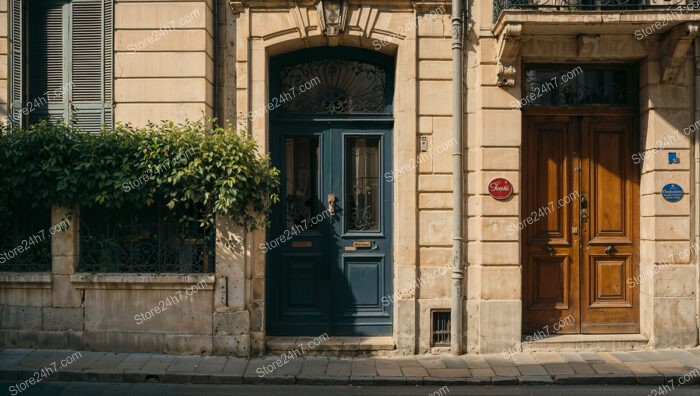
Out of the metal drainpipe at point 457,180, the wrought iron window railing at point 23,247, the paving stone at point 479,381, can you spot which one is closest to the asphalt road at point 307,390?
the paving stone at point 479,381

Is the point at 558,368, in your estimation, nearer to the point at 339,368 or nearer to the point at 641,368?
the point at 641,368

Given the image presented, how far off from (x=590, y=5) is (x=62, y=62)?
7371 mm

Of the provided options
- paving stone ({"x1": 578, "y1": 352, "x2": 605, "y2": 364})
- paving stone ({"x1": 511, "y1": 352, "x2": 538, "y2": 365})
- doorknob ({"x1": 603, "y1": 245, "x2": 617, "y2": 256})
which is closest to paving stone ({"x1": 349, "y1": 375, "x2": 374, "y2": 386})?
paving stone ({"x1": 511, "y1": 352, "x2": 538, "y2": 365})

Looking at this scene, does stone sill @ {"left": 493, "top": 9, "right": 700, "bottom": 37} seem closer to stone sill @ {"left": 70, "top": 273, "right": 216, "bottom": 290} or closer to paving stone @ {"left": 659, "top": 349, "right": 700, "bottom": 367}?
paving stone @ {"left": 659, "top": 349, "right": 700, "bottom": 367}

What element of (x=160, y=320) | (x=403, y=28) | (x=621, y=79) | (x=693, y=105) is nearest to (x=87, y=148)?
(x=160, y=320)

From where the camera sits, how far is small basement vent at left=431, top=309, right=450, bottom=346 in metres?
8.62

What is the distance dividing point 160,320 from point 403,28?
5253 mm

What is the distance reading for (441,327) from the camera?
28.4 ft

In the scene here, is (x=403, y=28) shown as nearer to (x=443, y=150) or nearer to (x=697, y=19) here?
(x=443, y=150)

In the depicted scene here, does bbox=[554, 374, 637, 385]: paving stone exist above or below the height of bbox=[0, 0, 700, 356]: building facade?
below

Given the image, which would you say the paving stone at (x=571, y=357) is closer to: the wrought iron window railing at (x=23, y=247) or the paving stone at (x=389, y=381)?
the paving stone at (x=389, y=381)

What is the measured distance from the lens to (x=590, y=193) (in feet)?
29.4

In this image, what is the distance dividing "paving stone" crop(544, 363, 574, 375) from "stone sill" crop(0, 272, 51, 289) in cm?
669

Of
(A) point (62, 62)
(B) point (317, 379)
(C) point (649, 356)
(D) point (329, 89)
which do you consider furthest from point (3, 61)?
(C) point (649, 356)
